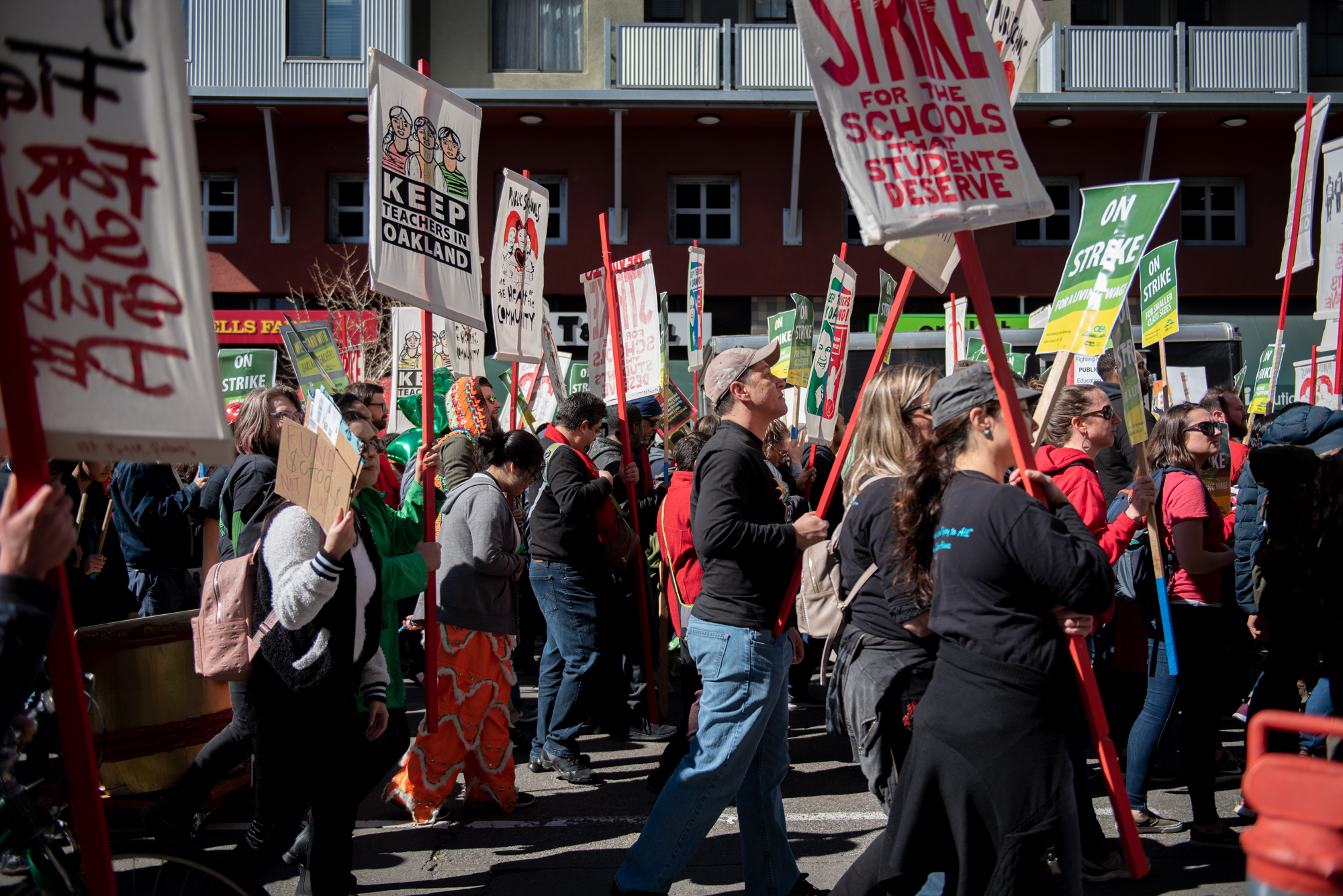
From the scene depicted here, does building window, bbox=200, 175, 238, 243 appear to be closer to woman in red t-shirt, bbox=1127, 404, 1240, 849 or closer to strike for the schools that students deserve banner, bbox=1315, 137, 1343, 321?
strike for the schools that students deserve banner, bbox=1315, 137, 1343, 321

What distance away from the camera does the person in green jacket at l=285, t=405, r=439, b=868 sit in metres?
3.53

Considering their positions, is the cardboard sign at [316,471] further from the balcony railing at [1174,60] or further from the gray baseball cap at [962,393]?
the balcony railing at [1174,60]

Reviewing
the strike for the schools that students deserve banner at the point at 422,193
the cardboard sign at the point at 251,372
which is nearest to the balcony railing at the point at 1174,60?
the cardboard sign at the point at 251,372

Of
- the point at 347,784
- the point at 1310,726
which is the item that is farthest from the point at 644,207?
the point at 1310,726

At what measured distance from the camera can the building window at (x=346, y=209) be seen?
69.4 feet

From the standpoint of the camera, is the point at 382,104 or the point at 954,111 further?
the point at 382,104

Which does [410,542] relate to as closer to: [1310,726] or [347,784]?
[347,784]

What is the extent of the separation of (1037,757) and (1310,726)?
3.49ft

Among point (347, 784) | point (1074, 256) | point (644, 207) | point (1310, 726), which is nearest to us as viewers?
point (1310, 726)

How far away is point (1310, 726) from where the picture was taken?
1.60m

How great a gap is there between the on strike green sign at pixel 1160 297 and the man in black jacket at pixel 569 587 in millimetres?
4724

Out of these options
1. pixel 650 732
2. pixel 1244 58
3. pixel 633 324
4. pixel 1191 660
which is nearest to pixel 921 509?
pixel 1191 660

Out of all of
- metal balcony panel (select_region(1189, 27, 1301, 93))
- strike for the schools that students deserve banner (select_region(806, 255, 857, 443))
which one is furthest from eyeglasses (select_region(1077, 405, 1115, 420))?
metal balcony panel (select_region(1189, 27, 1301, 93))

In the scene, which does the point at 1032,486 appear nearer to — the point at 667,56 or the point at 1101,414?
the point at 1101,414
